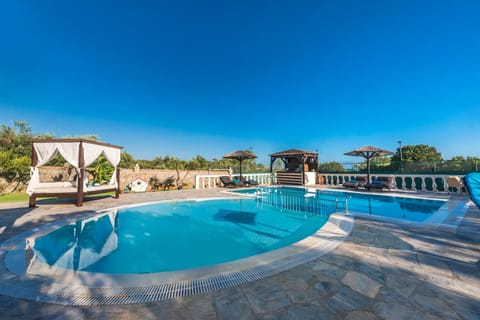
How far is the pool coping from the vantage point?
2049 millimetres

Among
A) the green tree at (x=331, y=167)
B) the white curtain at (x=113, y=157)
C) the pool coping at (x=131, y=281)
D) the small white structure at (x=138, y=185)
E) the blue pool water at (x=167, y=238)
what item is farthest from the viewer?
the green tree at (x=331, y=167)

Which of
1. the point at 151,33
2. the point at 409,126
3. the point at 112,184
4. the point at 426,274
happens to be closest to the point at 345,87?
the point at 409,126

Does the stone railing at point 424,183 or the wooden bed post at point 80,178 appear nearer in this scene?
the wooden bed post at point 80,178

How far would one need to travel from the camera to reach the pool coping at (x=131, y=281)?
205 centimetres

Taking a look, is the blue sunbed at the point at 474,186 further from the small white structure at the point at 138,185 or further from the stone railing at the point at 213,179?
the small white structure at the point at 138,185

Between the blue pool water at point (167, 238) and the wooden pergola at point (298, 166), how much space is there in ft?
27.1

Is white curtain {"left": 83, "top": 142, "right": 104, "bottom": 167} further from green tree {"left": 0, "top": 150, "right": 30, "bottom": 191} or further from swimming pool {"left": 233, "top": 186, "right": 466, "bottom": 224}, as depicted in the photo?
swimming pool {"left": 233, "top": 186, "right": 466, "bottom": 224}

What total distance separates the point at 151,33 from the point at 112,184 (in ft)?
34.4

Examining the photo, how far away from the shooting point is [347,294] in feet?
6.69

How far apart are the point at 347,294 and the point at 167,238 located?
410cm

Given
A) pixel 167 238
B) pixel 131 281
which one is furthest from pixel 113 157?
pixel 131 281

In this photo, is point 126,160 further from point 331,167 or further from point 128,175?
point 331,167

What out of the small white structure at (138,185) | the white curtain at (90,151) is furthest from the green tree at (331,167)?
the white curtain at (90,151)

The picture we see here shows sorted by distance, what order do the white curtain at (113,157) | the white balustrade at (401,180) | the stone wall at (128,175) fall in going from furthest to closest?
the stone wall at (128,175)
the white balustrade at (401,180)
the white curtain at (113,157)
